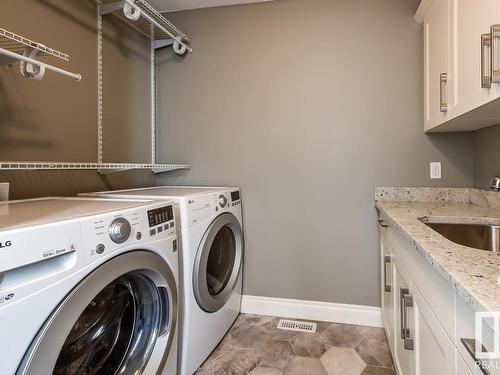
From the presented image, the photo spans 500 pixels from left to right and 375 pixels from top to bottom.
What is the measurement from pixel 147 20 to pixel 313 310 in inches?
93.5

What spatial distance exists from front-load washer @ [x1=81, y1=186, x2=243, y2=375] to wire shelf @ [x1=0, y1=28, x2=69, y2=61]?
717mm

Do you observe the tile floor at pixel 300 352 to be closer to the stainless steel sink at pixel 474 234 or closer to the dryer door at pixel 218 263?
the dryer door at pixel 218 263

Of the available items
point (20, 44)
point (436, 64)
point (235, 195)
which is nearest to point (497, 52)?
point (436, 64)

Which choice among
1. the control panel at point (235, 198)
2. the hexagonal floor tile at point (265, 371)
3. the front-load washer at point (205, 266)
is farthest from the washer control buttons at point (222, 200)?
the hexagonal floor tile at point (265, 371)

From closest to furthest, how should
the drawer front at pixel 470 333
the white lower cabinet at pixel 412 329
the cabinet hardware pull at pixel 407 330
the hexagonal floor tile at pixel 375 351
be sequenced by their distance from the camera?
1. the drawer front at pixel 470 333
2. the white lower cabinet at pixel 412 329
3. the cabinet hardware pull at pixel 407 330
4. the hexagonal floor tile at pixel 375 351

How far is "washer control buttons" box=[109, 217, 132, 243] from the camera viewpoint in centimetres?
97

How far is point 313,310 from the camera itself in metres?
2.20

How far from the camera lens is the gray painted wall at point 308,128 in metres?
2.03

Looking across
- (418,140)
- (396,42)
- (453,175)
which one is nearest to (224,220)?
(418,140)

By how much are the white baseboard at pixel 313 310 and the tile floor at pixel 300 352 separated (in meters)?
0.05

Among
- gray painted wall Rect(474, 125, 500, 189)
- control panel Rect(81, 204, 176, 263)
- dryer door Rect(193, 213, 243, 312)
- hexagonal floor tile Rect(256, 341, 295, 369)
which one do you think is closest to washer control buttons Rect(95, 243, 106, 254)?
control panel Rect(81, 204, 176, 263)

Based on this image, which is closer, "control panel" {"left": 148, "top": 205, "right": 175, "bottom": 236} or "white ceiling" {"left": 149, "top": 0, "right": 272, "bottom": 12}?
"control panel" {"left": 148, "top": 205, "right": 175, "bottom": 236}

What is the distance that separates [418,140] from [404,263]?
42.9 inches

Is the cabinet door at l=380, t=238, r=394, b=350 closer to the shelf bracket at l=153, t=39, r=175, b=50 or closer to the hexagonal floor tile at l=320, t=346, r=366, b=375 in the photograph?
the hexagonal floor tile at l=320, t=346, r=366, b=375
